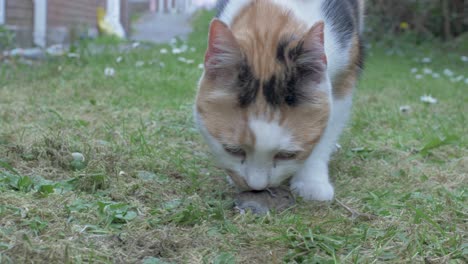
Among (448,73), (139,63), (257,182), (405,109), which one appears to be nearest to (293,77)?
(257,182)

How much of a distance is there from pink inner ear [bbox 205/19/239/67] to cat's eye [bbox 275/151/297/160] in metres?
0.40

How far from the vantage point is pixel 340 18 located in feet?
8.66

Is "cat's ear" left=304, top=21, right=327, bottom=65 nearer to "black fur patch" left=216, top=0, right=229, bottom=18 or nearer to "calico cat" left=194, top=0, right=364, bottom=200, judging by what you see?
"calico cat" left=194, top=0, right=364, bottom=200

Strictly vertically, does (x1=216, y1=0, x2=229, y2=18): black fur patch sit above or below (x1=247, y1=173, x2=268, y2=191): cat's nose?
above

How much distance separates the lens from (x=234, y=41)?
6.59ft

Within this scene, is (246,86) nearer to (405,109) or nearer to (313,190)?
(313,190)

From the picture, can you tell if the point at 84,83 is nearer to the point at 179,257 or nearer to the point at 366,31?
the point at 179,257

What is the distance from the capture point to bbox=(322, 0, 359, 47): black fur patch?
2580 millimetres

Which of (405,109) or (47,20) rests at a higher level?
(47,20)

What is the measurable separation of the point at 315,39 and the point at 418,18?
9.18m

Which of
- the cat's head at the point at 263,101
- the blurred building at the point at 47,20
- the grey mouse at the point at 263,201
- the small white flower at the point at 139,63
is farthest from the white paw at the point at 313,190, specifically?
the blurred building at the point at 47,20

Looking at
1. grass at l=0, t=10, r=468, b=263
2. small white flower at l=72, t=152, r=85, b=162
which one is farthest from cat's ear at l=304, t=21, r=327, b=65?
small white flower at l=72, t=152, r=85, b=162

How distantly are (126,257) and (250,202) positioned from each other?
24.7 inches

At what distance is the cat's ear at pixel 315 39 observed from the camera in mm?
1998
